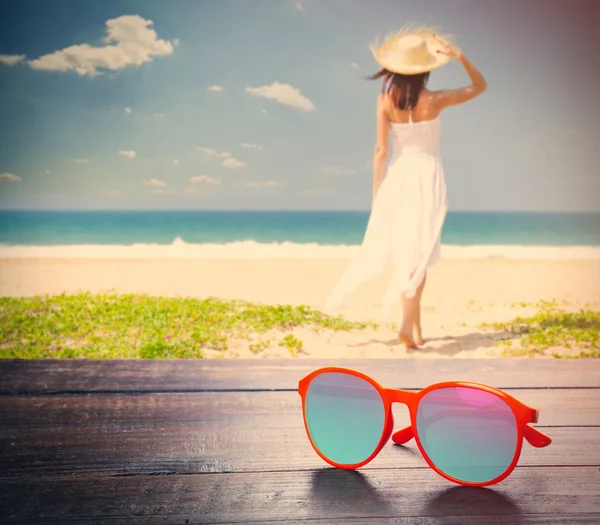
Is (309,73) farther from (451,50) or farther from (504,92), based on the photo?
(451,50)

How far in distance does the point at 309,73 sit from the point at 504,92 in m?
1.72

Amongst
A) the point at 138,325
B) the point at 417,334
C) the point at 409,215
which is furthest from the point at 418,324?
the point at 138,325

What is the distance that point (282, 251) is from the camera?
6.76m

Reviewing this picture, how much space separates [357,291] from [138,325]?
5.13 feet

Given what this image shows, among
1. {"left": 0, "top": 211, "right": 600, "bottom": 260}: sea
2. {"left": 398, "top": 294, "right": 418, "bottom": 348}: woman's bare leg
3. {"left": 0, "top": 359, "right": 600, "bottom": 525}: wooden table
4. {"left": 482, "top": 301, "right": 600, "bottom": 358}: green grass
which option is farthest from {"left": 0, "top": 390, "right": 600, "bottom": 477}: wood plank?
{"left": 0, "top": 211, "right": 600, "bottom": 260}: sea

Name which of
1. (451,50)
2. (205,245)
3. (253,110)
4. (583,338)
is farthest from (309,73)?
(583,338)

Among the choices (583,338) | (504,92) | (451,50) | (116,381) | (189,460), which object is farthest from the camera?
(504,92)

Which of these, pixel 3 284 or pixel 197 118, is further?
pixel 197 118

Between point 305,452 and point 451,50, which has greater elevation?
point 451,50

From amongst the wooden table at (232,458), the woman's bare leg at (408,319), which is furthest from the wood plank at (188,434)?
the woman's bare leg at (408,319)

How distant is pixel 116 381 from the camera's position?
1.14 meters

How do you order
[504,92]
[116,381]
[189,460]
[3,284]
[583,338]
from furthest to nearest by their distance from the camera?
[504,92] → [3,284] → [583,338] → [116,381] → [189,460]

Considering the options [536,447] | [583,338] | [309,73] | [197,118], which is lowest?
[583,338]

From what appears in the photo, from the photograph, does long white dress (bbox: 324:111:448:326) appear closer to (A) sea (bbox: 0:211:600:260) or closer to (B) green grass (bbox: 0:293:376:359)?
(B) green grass (bbox: 0:293:376:359)
